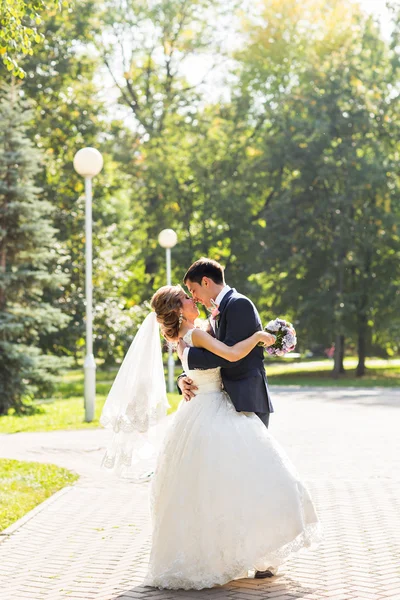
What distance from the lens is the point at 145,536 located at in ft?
24.6

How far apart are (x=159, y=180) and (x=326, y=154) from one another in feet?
25.3

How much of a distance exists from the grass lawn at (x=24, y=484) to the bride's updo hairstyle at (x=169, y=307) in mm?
2829

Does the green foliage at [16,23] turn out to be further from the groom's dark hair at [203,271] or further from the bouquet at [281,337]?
the bouquet at [281,337]

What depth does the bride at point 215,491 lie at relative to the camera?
5762 mm

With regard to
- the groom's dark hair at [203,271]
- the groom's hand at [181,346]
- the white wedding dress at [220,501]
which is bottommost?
the white wedding dress at [220,501]

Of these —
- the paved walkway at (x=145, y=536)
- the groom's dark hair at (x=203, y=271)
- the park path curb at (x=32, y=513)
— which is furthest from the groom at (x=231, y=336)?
the park path curb at (x=32, y=513)

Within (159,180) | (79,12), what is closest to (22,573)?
(79,12)

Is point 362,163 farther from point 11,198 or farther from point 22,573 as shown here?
point 22,573

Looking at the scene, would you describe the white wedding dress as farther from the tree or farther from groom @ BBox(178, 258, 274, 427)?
the tree

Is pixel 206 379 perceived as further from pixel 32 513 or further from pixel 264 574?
pixel 32 513

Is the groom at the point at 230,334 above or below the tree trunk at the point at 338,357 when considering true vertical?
above

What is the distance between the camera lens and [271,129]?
147ft

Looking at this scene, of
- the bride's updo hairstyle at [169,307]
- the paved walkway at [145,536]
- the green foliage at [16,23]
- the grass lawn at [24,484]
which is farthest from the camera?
the green foliage at [16,23]

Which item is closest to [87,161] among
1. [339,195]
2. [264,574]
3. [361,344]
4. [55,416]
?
[55,416]
